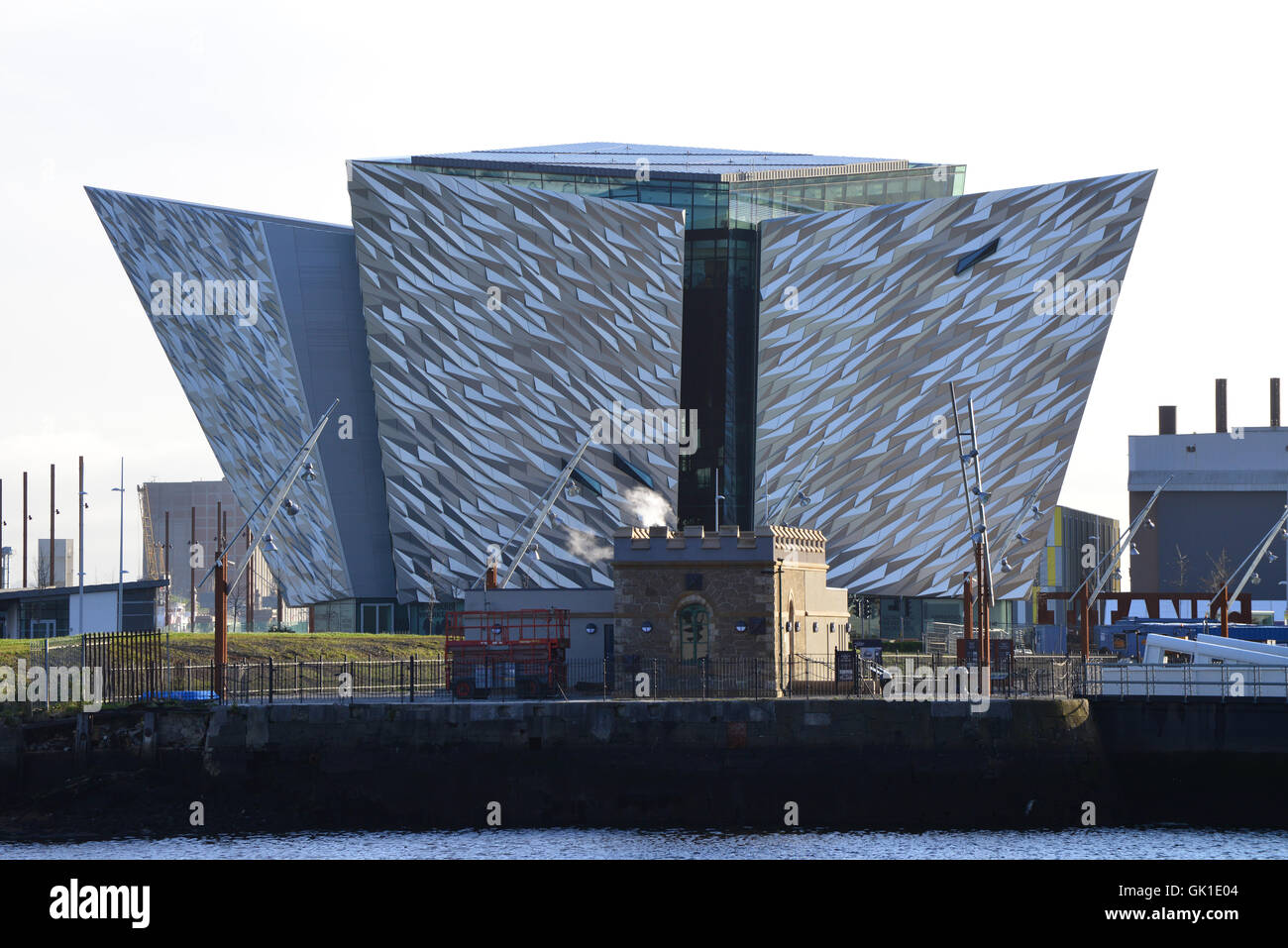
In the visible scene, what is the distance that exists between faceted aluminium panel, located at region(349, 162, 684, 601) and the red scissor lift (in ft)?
103

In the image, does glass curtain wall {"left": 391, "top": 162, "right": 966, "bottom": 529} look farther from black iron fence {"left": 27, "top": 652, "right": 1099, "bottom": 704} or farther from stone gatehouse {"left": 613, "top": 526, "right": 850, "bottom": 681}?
stone gatehouse {"left": 613, "top": 526, "right": 850, "bottom": 681}

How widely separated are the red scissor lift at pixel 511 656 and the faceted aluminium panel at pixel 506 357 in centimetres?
3133

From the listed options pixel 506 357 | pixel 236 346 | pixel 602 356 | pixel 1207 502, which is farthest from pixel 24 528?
pixel 1207 502

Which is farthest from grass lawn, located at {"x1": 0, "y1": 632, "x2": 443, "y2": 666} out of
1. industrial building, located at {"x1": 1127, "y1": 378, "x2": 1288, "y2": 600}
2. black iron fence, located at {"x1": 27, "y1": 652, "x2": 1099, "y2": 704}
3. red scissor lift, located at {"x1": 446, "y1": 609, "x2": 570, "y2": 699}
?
industrial building, located at {"x1": 1127, "y1": 378, "x2": 1288, "y2": 600}

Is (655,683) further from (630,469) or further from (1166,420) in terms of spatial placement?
(1166,420)

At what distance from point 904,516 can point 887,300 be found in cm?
1129

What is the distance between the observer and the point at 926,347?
8912 centimetres

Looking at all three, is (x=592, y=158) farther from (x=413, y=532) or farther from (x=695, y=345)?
→ (x=413, y=532)

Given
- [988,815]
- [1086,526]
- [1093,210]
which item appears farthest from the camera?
[1086,526]

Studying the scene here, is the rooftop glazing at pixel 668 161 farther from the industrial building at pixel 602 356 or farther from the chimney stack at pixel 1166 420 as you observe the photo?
the chimney stack at pixel 1166 420

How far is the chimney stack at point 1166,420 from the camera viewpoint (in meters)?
134

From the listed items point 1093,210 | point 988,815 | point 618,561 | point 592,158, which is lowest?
point 988,815

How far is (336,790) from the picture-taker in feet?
149
